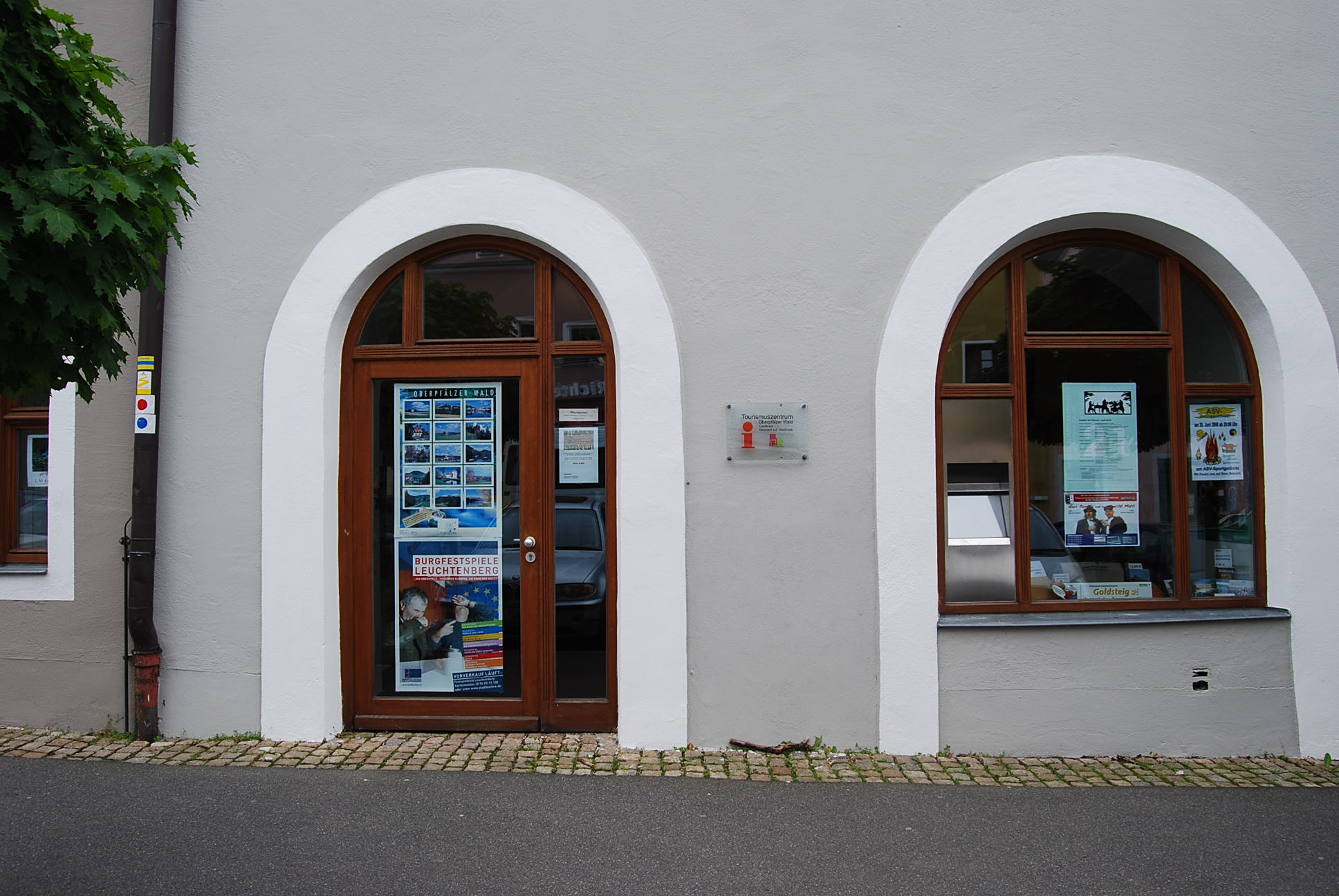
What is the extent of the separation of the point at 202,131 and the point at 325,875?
4.10 meters

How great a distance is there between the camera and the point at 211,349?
15.8ft

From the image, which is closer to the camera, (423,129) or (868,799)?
(868,799)

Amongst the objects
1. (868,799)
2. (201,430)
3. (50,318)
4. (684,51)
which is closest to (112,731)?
(201,430)

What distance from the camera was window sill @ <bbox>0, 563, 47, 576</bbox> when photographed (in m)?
4.96

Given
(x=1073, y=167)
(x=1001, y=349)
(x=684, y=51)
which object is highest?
(x=684, y=51)

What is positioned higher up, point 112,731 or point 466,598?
point 466,598

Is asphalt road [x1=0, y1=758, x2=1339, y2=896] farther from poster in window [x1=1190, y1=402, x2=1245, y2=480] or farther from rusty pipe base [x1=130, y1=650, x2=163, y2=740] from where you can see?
poster in window [x1=1190, y1=402, x2=1245, y2=480]

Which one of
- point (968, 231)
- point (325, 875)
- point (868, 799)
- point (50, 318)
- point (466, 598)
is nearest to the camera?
point (50, 318)

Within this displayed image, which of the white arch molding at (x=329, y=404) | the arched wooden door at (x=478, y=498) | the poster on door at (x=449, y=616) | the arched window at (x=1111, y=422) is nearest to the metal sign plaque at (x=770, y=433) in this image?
the white arch molding at (x=329, y=404)

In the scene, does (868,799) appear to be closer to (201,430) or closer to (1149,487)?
(1149,487)

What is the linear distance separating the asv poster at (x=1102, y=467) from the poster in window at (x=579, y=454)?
2784mm

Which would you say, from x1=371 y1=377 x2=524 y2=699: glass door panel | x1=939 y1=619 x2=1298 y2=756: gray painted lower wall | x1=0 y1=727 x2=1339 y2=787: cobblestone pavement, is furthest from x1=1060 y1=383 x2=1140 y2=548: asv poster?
x1=371 y1=377 x2=524 y2=699: glass door panel

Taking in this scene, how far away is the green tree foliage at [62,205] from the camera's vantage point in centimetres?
275

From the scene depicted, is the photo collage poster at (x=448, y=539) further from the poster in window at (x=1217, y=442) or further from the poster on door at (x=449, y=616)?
the poster in window at (x=1217, y=442)
